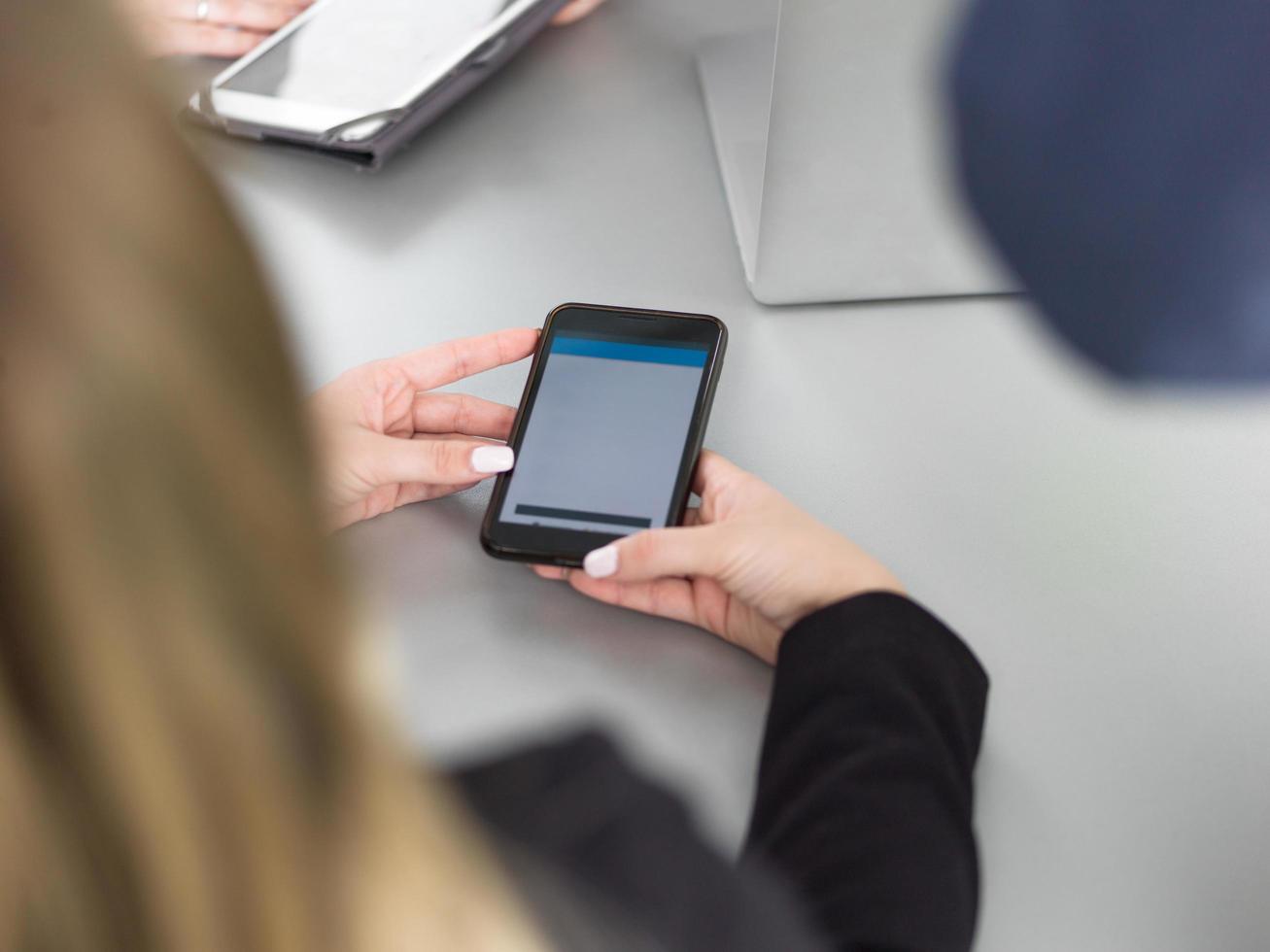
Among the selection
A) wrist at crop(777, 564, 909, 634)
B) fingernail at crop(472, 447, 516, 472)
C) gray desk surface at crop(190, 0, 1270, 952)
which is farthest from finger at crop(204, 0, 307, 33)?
wrist at crop(777, 564, 909, 634)

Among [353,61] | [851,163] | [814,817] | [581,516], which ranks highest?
[353,61]

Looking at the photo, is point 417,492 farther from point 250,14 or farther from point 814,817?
point 250,14

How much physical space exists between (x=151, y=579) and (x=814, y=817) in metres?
0.30

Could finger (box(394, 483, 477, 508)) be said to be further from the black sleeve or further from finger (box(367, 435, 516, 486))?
the black sleeve

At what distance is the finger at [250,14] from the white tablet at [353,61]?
3cm

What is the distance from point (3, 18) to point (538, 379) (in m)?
0.41

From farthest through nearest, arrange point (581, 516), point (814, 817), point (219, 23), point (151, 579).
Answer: point (219, 23), point (581, 516), point (814, 817), point (151, 579)

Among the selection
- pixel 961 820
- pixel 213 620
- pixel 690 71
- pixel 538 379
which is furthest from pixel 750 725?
pixel 690 71

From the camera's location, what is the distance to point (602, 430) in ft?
1.94

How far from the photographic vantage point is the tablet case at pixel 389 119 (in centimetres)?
76

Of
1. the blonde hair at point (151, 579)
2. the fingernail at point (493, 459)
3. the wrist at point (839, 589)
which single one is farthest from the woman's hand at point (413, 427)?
the blonde hair at point (151, 579)

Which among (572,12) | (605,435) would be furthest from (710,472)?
(572,12)

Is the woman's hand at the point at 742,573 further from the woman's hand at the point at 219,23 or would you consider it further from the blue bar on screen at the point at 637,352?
the woman's hand at the point at 219,23

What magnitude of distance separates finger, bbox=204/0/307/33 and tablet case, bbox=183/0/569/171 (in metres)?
0.08
